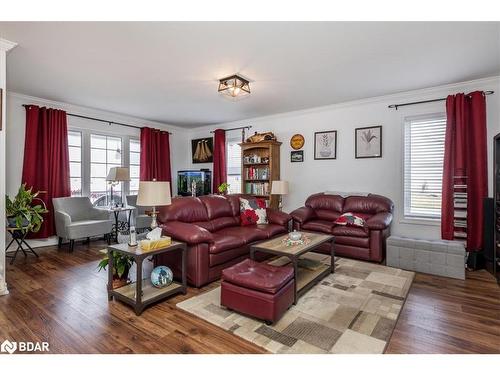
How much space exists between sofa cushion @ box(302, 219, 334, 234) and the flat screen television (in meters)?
2.90

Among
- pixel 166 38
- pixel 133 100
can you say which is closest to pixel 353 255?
pixel 166 38

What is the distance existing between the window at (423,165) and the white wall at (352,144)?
0.34 ft

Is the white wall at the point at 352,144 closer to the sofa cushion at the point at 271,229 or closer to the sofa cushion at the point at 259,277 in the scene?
the sofa cushion at the point at 271,229

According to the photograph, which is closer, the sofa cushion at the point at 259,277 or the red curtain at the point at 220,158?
the sofa cushion at the point at 259,277

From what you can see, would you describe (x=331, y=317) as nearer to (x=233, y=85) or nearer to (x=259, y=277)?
(x=259, y=277)

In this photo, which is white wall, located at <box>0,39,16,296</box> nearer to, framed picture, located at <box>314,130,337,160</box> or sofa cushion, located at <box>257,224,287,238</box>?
sofa cushion, located at <box>257,224,287,238</box>

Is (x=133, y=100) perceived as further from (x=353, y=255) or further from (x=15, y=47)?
(x=353, y=255)

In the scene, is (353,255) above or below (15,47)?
below

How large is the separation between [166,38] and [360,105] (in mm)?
3358

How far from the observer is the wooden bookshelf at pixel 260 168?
5.20 m

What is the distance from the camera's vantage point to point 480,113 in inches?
136

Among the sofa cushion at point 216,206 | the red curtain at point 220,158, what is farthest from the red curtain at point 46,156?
the red curtain at point 220,158

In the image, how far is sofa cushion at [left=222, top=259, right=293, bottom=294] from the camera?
2068 millimetres

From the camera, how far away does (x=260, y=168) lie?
5.48 meters
